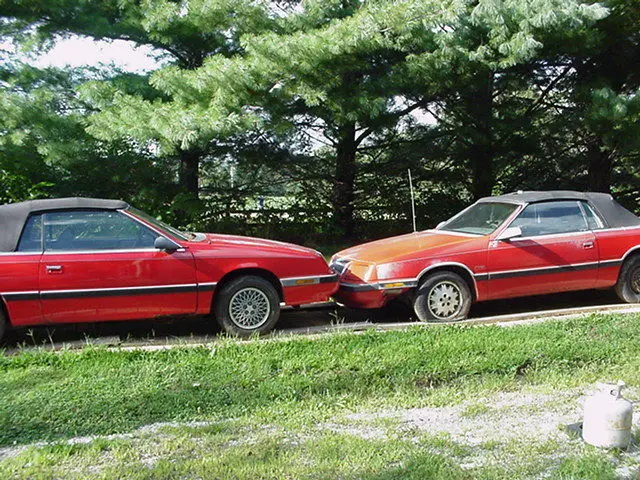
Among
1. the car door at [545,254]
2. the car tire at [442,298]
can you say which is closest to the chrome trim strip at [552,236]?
the car door at [545,254]

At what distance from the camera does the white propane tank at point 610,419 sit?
3727 mm

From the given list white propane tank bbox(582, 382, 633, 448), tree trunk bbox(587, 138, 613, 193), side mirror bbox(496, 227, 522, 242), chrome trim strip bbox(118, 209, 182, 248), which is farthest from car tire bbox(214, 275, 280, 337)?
tree trunk bbox(587, 138, 613, 193)

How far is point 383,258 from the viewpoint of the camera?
738 centimetres

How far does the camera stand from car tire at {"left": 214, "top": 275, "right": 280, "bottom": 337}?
22.1 feet

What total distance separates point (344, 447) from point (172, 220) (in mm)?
9928

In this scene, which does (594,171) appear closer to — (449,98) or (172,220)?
(449,98)

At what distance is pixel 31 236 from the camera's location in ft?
21.1

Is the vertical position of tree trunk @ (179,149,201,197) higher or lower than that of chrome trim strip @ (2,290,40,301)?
higher

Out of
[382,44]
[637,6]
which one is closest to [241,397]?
[382,44]

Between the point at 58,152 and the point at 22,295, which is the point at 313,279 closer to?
the point at 22,295

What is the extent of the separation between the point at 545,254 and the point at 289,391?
4.07 m

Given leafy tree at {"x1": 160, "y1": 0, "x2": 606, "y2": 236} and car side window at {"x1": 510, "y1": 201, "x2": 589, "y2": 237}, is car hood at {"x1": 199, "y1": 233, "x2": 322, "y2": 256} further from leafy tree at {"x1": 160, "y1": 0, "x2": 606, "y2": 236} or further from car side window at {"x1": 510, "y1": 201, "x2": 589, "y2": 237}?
leafy tree at {"x1": 160, "y1": 0, "x2": 606, "y2": 236}

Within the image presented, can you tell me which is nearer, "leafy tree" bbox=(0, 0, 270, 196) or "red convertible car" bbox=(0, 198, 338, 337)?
"red convertible car" bbox=(0, 198, 338, 337)

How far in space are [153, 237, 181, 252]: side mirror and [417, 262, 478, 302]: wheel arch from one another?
2.63 metres
